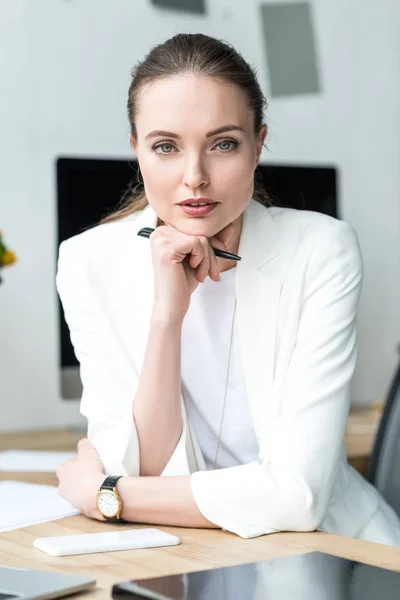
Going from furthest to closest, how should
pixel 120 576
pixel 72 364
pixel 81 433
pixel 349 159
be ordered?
pixel 349 159 < pixel 81 433 < pixel 72 364 < pixel 120 576

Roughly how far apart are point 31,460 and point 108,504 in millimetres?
638

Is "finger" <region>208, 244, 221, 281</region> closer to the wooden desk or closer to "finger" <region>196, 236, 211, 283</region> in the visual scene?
"finger" <region>196, 236, 211, 283</region>

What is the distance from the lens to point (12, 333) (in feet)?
7.82

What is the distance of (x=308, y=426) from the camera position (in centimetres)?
125

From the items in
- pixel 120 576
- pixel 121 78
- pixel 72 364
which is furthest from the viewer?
pixel 121 78

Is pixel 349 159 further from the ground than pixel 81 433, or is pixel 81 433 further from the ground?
pixel 349 159

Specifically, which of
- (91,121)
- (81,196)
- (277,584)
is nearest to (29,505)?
(277,584)

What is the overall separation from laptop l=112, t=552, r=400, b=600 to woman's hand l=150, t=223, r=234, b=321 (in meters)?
0.53

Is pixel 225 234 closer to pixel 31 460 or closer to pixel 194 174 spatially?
pixel 194 174

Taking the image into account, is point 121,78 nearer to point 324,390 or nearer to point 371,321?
point 371,321

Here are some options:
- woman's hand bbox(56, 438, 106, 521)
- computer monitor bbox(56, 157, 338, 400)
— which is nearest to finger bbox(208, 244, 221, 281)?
woman's hand bbox(56, 438, 106, 521)

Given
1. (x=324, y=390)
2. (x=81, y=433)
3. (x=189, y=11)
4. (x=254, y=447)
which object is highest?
(x=189, y=11)

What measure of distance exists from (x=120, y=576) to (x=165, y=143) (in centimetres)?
68

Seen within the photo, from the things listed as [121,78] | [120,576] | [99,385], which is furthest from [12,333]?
[120,576]
